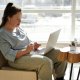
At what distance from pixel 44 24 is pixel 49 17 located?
0.14m

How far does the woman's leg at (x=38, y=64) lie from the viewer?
2.28 m

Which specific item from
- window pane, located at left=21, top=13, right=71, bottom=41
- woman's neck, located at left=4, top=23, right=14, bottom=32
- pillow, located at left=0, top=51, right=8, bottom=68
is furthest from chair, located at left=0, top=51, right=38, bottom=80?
window pane, located at left=21, top=13, right=71, bottom=41

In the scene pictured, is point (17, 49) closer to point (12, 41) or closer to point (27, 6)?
point (12, 41)

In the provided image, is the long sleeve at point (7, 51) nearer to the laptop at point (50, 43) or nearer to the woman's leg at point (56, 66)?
the laptop at point (50, 43)

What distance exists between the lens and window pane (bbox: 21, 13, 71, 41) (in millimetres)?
3492

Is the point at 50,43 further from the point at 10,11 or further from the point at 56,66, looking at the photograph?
the point at 10,11

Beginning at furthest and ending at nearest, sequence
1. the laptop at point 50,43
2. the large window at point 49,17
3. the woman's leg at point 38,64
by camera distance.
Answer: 1. the large window at point 49,17
2. the laptop at point 50,43
3. the woman's leg at point 38,64

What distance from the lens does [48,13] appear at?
11.4 feet

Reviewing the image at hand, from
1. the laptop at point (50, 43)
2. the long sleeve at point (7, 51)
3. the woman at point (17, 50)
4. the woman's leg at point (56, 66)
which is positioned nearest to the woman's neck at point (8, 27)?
the woman at point (17, 50)

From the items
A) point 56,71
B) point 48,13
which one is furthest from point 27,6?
point 56,71

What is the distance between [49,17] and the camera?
3.50m

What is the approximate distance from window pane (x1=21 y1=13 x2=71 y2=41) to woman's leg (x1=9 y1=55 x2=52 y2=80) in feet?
4.07

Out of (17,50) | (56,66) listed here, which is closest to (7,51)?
(17,50)

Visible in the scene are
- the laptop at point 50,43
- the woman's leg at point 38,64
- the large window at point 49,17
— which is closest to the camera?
the woman's leg at point 38,64
